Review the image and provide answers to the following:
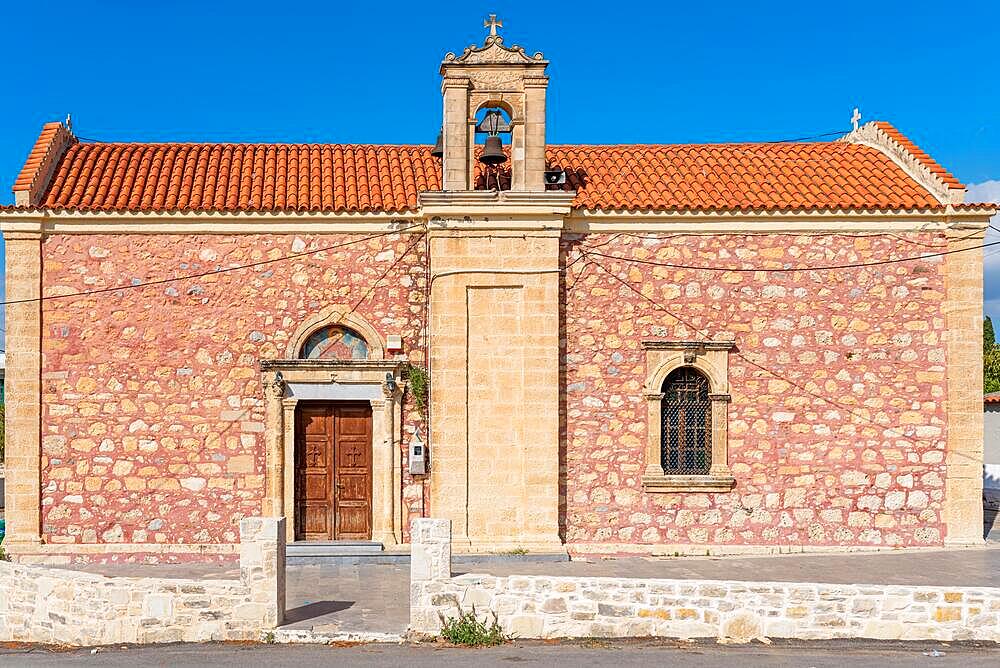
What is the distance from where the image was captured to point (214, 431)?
42.9ft

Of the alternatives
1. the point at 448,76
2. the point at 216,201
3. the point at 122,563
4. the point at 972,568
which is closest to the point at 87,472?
the point at 122,563

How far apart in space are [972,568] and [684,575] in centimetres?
347

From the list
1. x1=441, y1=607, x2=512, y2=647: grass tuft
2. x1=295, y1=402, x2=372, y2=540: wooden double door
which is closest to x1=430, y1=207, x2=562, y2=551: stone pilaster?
x1=295, y1=402, x2=372, y2=540: wooden double door

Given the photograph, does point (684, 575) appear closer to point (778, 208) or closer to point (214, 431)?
point (778, 208)

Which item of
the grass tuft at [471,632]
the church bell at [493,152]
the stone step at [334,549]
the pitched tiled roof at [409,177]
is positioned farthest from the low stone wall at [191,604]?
the church bell at [493,152]

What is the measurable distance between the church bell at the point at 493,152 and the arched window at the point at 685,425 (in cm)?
366

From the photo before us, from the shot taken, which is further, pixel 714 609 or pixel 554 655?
pixel 714 609

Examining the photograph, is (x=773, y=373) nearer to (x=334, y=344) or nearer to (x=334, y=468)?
(x=334, y=344)

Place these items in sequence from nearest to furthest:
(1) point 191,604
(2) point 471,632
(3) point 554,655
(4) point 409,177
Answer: (3) point 554,655
(2) point 471,632
(1) point 191,604
(4) point 409,177

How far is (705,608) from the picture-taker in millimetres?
9484

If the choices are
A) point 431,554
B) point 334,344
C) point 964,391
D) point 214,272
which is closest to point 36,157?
point 214,272

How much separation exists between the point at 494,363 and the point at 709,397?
9.59 feet

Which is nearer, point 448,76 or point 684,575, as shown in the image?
point 684,575

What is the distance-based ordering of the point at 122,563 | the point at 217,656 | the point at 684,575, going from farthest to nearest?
1. the point at 122,563
2. the point at 684,575
3. the point at 217,656
